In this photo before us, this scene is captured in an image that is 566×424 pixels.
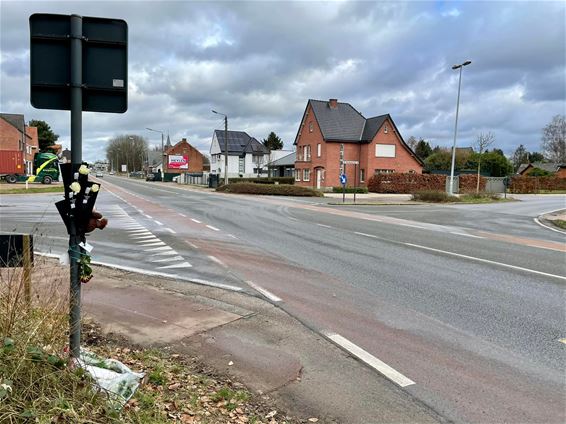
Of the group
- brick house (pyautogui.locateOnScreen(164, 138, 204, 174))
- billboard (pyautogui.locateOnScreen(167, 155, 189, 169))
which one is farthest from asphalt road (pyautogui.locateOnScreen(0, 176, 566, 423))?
brick house (pyautogui.locateOnScreen(164, 138, 204, 174))

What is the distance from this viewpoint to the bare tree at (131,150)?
13400cm

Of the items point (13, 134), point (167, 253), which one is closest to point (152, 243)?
point (167, 253)

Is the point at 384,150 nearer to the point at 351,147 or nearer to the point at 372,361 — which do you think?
the point at 351,147

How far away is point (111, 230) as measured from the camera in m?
14.2

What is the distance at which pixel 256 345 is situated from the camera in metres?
4.82

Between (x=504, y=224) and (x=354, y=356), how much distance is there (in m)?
17.8

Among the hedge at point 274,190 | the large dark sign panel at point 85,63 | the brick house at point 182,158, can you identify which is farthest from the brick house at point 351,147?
the large dark sign panel at point 85,63

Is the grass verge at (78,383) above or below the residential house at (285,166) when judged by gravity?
below

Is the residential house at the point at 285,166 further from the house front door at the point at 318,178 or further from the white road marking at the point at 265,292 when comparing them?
the white road marking at the point at 265,292

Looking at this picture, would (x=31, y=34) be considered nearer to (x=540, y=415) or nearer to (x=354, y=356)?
(x=354, y=356)

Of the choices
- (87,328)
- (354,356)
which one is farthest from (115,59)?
(354,356)

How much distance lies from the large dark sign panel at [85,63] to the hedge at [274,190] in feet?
123

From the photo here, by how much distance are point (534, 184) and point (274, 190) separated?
37.7m

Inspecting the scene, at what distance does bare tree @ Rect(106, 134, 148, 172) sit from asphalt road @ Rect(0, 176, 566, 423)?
125 m
